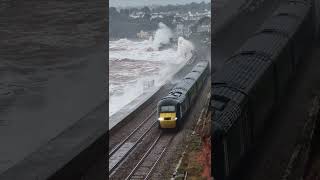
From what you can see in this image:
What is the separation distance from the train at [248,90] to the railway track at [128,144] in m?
5.62

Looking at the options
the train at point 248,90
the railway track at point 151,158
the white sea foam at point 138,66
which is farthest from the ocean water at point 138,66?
the train at point 248,90

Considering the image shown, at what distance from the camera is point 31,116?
32062 mm

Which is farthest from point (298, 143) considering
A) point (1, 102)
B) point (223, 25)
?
point (1, 102)

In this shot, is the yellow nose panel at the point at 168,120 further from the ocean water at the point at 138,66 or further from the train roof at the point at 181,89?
the ocean water at the point at 138,66

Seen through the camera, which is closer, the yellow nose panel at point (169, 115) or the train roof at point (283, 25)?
the yellow nose panel at point (169, 115)

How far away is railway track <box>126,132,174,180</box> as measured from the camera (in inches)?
645

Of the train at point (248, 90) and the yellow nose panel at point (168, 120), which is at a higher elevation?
the train at point (248, 90)

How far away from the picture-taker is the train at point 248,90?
1184 centimetres

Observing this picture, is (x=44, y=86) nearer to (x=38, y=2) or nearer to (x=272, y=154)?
(x=38, y=2)

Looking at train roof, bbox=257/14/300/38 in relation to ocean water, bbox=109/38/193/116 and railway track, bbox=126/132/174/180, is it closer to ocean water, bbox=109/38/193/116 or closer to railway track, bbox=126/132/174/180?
railway track, bbox=126/132/174/180

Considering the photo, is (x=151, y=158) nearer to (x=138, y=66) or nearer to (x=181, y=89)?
(x=181, y=89)

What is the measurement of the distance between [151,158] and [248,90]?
594 centimetres

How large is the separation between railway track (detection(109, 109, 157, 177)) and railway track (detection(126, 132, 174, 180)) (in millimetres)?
884

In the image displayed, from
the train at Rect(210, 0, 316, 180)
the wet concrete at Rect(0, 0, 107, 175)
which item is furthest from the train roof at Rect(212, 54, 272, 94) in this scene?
the wet concrete at Rect(0, 0, 107, 175)
